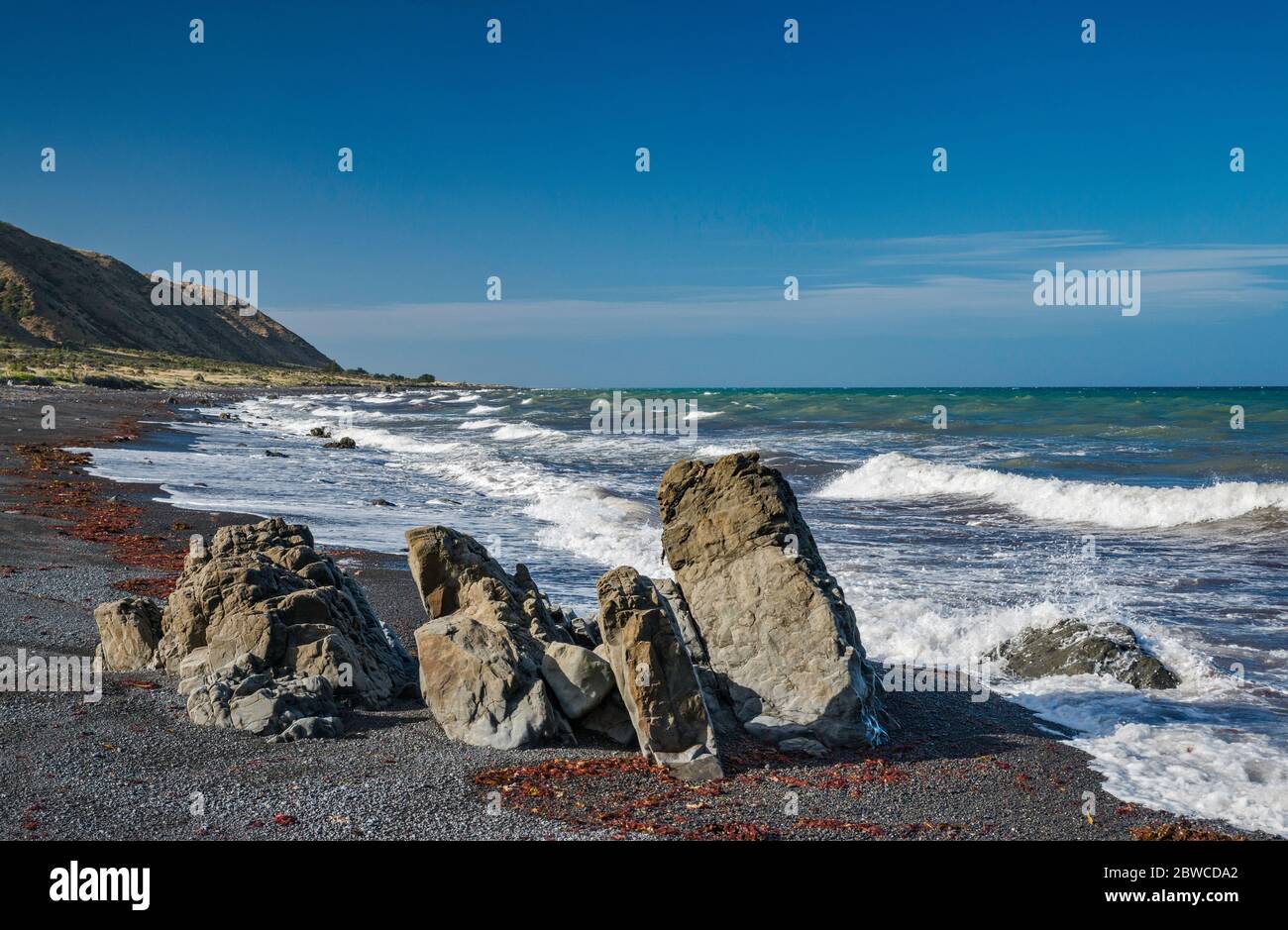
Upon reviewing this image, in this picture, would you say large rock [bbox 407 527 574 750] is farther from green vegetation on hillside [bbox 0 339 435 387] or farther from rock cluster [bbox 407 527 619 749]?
green vegetation on hillside [bbox 0 339 435 387]

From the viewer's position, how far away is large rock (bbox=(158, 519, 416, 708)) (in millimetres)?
8773

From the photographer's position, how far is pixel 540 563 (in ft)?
52.9

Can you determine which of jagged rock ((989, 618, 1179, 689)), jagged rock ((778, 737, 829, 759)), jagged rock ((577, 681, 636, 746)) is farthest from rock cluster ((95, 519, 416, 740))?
jagged rock ((989, 618, 1179, 689))

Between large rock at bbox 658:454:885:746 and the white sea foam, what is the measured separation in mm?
14924

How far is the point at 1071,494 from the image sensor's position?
24.5 m

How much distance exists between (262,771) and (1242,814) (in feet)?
23.8

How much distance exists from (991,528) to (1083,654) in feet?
35.7

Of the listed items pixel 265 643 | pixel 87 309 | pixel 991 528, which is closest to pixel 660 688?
pixel 265 643

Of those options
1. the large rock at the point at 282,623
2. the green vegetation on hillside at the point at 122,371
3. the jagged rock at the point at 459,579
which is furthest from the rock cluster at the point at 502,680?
the green vegetation on hillside at the point at 122,371

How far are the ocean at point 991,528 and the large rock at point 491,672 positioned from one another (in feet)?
11.5

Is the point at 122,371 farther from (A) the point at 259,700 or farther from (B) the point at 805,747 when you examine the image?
(B) the point at 805,747

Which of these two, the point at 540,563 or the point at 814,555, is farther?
the point at 540,563
